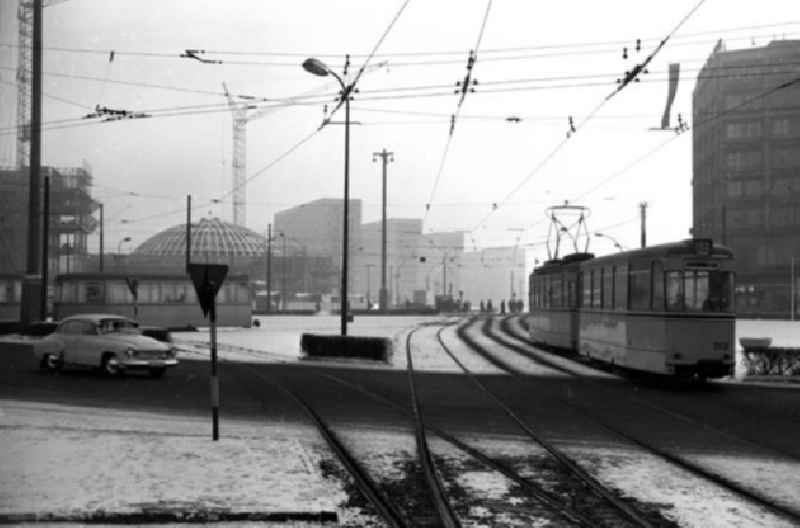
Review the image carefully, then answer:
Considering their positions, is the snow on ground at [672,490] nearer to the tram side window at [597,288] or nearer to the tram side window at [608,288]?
the tram side window at [608,288]

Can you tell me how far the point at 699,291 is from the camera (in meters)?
19.0

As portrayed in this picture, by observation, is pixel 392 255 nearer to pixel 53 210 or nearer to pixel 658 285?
pixel 53 210

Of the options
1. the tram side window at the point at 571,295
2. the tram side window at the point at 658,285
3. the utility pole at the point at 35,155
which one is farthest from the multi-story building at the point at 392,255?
the tram side window at the point at 658,285

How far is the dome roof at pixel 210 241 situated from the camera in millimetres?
134500

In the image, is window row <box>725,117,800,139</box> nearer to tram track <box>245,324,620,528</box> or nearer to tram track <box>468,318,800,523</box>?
tram track <box>468,318,800,523</box>

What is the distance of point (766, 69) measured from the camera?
75.9 metres

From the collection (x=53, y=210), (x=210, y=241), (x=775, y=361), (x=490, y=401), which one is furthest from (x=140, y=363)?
(x=210, y=241)

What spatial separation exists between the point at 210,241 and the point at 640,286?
124m

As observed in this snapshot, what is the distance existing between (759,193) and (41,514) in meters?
88.0

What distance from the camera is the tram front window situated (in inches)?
742

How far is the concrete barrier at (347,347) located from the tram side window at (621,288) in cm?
815

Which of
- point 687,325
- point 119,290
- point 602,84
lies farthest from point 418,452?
point 119,290

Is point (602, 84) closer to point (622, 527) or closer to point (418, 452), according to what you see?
point (418, 452)

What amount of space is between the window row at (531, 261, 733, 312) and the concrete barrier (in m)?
7.03
